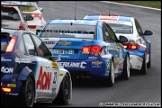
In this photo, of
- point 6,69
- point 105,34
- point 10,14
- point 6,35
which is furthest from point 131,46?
point 6,69

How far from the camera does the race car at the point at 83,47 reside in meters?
14.4

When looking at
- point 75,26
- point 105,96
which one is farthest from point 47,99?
point 75,26

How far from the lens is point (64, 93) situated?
39.4ft

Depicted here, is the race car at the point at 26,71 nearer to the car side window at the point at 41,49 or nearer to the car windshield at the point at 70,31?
the car side window at the point at 41,49

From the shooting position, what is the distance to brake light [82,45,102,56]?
567 inches

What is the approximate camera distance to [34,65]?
1038 centimetres

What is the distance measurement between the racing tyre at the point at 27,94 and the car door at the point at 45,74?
0.99 feet

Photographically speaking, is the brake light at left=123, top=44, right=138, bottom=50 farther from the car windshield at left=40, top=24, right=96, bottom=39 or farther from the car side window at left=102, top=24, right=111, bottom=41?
the car windshield at left=40, top=24, right=96, bottom=39

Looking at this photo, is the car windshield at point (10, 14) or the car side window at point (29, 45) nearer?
the car side window at point (29, 45)

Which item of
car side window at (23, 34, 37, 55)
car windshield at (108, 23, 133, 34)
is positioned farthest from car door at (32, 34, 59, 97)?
car windshield at (108, 23, 133, 34)

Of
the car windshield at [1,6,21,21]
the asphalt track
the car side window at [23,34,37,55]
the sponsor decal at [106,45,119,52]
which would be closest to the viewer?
the car side window at [23,34,37,55]

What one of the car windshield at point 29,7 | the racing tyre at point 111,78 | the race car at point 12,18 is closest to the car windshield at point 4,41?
the racing tyre at point 111,78

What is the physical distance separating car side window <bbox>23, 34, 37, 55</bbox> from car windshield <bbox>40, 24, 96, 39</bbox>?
3925 millimetres

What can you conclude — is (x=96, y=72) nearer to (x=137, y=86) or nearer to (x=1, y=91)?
(x=137, y=86)
